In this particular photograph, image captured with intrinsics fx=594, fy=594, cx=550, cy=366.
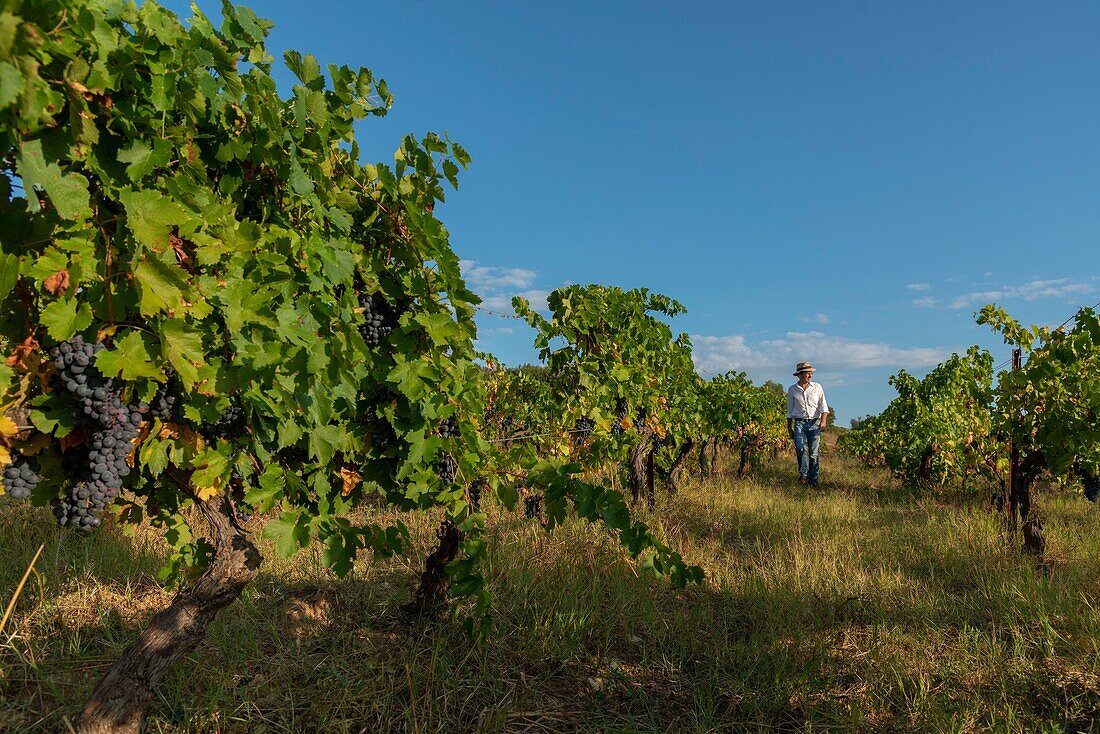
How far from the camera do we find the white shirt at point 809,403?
32.9 feet

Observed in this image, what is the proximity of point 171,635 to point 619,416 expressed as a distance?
5.17m

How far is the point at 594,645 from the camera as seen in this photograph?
3.51 meters

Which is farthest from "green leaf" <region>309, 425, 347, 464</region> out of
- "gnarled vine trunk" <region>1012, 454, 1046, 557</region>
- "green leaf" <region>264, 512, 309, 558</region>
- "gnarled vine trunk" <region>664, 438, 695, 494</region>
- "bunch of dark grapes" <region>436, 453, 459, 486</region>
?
"gnarled vine trunk" <region>664, 438, 695, 494</region>

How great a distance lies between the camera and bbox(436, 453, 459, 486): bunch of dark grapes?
293 centimetres

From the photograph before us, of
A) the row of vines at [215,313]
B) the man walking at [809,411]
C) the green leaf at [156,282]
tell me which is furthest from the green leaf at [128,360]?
the man walking at [809,411]

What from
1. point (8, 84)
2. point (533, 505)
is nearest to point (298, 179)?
point (8, 84)

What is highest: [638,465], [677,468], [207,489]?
[207,489]

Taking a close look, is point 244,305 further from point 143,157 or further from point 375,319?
point 375,319

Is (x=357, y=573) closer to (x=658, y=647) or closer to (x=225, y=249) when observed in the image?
(x=658, y=647)

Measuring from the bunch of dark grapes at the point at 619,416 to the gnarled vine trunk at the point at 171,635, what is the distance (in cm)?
472

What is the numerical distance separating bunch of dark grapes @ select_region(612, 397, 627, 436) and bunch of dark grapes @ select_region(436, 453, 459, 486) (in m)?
3.94

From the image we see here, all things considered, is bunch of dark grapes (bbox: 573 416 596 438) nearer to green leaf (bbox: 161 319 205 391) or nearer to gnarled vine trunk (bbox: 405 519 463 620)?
gnarled vine trunk (bbox: 405 519 463 620)

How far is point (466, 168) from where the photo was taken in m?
2.65

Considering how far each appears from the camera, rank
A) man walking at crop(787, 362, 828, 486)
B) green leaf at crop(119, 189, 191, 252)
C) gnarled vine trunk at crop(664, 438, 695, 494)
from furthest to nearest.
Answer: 1. man walking at crop(787, 362, 828, 486)
2. gnarled vine trunk at crop(664, 438, 695, 494)
3. green leaf at crop(119, 189, 191, 252)
